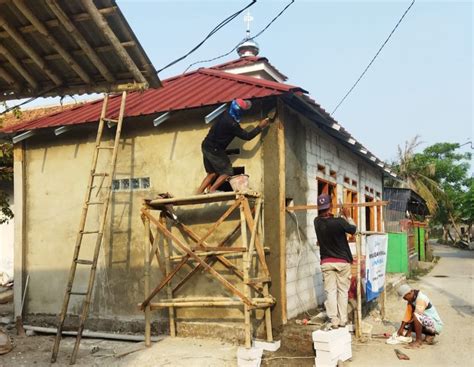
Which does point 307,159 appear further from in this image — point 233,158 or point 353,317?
point 353,317

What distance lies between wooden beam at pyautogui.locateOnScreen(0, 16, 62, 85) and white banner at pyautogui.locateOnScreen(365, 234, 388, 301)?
5.16 meters

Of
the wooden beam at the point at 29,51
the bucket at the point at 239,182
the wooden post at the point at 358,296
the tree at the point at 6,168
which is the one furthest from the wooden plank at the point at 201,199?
the tree at the point at 6,168

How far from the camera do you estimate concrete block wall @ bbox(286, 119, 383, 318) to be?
7.55 meters

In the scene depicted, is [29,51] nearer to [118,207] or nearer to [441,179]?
[118,207]

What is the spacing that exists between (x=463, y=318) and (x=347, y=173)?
4.01m

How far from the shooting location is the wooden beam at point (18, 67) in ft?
15.4

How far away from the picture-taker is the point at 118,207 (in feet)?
27.2

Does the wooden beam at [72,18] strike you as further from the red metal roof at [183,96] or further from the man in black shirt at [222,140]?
the red metal roof at [183,96]

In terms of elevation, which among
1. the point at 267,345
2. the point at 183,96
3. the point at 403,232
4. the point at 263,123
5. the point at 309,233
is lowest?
the point at 267,345

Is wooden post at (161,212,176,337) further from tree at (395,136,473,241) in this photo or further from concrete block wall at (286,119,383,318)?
tree at (395,136,473,241)

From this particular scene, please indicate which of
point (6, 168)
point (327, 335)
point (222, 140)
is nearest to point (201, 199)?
point (222, 140)

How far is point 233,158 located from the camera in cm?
743

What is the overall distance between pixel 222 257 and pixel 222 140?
1793 millimetres

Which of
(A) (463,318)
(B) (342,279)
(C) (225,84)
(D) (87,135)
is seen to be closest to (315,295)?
(B) (342,279)
